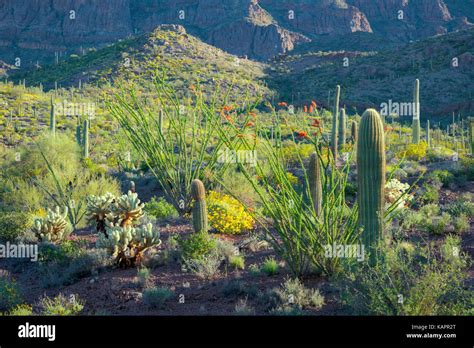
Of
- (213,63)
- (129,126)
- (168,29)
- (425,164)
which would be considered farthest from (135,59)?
(129,126)

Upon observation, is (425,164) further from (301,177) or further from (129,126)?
(129,126)

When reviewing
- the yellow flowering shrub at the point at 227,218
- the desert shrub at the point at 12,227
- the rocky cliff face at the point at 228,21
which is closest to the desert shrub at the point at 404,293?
the yellow flowering shrub at the point at 227,218

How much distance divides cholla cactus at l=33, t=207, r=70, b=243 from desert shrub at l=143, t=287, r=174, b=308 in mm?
3270

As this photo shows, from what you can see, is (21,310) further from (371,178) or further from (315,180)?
(315,180)

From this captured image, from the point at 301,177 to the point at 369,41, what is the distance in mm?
79982

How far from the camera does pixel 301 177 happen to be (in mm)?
16484

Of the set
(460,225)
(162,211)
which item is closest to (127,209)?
(162,211)

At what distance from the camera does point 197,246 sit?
816 centimetres

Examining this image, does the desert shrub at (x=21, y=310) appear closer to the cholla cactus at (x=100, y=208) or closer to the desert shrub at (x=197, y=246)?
the desert shrub at (x=197, y=246)

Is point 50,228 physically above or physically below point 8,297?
above

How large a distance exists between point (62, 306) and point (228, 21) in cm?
12039

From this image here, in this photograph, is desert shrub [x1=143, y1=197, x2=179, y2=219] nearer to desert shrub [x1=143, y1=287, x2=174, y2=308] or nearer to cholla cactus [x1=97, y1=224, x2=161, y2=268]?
cholla cactus [x1=97, y1=224, x2=161, y2=268]

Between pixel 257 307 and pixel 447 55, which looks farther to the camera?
pixel 447 55

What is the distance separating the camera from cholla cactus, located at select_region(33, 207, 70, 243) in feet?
30.3
